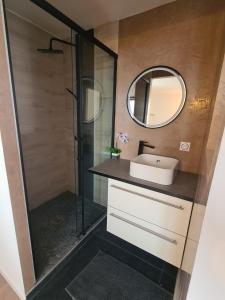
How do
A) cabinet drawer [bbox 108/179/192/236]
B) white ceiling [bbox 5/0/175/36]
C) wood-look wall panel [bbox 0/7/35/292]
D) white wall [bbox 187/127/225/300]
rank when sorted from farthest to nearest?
white ceiling [bbox 5/0/175/36], cabinet drawer [bbox 108/179/192/236], wood-look wall panel [bbox 0/7/35/292], white wall [bbox 187/127/225/300]

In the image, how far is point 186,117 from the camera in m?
1.47

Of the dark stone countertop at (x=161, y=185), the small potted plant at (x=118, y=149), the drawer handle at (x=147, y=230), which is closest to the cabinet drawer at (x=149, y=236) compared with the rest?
the drawer handle at (x=147, y=230)

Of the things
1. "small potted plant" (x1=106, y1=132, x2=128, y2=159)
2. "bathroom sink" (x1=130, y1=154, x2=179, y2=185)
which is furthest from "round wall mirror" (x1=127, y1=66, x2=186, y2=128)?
"bathroom sink" (x1=130, y1=154, x2=179, y2=185)

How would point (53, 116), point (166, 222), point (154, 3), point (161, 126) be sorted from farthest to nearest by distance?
1. point (53, 116)
2. point (161, 126)
3. point (154, 3)
4. point (166, 222)

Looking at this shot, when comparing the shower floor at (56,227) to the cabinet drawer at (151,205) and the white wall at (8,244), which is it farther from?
the cabinet drawer at (151,205)

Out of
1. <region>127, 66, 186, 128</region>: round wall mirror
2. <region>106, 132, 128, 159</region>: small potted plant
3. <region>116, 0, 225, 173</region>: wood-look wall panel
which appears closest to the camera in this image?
<region>116, 0, 225, 173</region>: wood-look wall panel

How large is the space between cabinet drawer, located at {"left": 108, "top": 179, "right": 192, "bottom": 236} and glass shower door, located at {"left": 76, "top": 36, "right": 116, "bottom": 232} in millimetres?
490

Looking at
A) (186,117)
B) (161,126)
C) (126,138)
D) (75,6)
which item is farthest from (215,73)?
(75,6)

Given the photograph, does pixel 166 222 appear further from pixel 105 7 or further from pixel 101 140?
pixel 105 7

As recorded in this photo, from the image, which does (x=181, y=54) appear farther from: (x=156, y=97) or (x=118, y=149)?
(x=118, y=149)

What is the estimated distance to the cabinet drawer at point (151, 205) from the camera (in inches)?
44.4

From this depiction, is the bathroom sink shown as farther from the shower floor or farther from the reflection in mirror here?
the shower floor

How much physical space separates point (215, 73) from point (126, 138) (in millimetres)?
1008

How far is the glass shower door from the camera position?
145 centimetres
